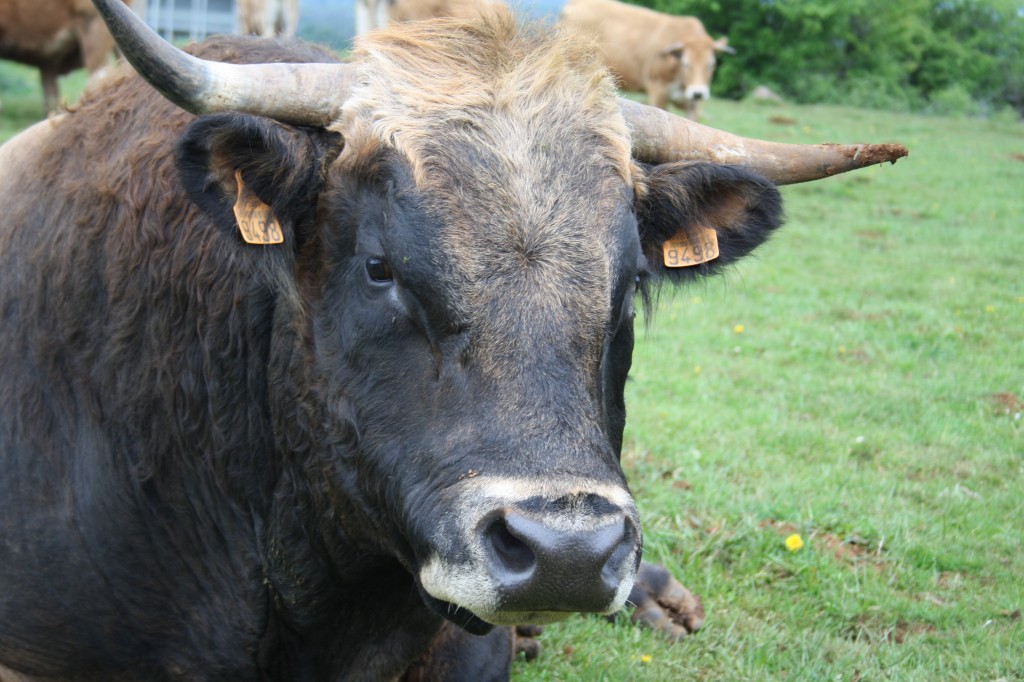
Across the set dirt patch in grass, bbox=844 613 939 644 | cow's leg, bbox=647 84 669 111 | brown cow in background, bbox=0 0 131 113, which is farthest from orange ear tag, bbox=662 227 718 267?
cow's leg, bbox=647 84 669 111

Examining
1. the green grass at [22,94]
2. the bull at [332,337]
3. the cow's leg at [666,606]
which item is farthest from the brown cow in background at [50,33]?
the cow's leg at [666,606]

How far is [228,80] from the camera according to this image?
3.05 meters

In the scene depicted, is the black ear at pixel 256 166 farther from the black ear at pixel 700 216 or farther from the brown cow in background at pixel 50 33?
the brown cow in background at pixel 50 33

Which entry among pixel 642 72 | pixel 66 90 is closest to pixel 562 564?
pixel 66 90

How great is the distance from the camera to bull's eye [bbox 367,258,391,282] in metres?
3.01

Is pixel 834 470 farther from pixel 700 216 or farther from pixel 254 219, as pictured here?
pixel 254 219

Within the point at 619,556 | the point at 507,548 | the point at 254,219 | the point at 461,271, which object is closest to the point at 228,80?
the point at 254,219

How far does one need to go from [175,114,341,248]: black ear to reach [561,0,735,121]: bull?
1932 cm

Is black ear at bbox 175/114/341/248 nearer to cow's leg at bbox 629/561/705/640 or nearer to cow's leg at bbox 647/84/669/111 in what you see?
cow's leg at bbox 629/561/705/640

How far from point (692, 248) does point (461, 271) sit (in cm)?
115

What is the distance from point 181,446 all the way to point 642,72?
22.1 m

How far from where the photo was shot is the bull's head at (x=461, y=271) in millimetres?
2635

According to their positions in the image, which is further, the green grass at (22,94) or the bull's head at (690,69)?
the bull's head at (690,69)

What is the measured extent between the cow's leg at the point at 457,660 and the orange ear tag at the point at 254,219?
166 cm
